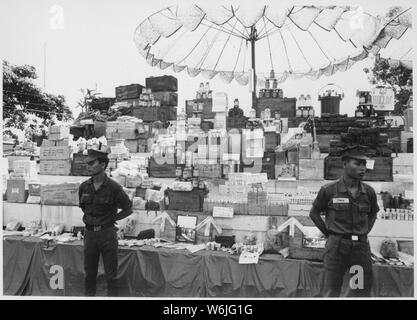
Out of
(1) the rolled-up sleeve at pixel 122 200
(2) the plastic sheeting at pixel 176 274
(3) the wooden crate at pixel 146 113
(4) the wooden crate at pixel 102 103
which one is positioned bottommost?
(2) the plastic sheeting at pixel 176 274

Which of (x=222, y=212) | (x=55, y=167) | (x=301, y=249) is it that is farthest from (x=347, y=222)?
(x=55, y=167)

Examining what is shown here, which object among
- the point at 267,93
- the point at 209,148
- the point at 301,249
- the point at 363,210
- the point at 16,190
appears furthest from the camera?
the point at 16,190

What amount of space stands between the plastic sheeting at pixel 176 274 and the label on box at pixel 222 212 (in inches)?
15.1

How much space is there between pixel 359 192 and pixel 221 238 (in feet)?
4.72

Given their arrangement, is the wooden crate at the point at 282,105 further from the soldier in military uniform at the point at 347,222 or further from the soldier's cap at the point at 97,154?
the soldier's cap at the point at 97,154

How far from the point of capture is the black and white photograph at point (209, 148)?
14.2 feet

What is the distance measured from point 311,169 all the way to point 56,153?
9.02ft

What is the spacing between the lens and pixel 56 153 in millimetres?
4832

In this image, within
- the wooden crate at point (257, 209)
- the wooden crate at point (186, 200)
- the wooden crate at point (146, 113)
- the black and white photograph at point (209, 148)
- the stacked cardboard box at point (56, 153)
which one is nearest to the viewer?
the black and white photograph at point (209, 148)

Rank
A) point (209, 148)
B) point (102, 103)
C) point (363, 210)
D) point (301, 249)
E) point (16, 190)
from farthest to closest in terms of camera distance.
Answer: point (16, 190)
point (102, 103)
point (209, 148)
point (301, 249)
point (363, 210)

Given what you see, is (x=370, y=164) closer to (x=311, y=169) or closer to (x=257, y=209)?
(x=311, y=169)

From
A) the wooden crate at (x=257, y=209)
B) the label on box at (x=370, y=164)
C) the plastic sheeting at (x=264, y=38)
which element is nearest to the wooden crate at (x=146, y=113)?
the plastic sheeting at (x=264, y=38)
